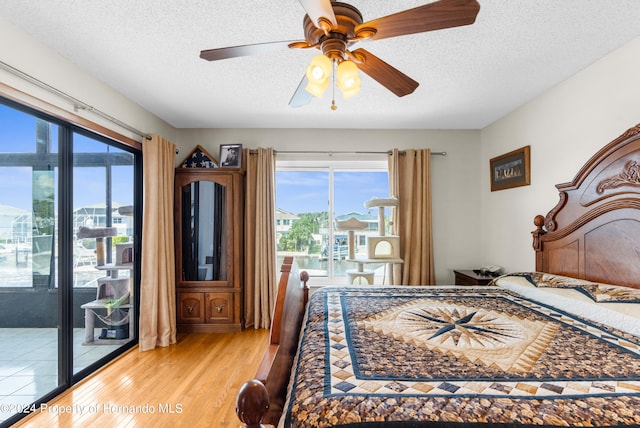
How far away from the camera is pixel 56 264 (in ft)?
7.43

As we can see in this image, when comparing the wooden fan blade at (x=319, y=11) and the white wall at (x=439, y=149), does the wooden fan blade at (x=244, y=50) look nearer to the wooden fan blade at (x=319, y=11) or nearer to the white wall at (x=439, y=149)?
the wooden fan blade at (x=319, y=11)

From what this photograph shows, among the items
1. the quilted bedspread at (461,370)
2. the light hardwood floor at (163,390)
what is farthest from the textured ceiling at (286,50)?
the light hardwood floor at (163,390)

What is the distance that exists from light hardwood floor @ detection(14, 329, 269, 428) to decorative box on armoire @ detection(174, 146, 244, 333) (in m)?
0.40

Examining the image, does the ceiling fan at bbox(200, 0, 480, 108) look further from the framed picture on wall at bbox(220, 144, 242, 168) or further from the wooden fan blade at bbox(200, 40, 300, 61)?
the framed picture on wall at bbox(220, 144, 242, 168)

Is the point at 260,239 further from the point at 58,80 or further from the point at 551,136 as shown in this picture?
the point at 551,136

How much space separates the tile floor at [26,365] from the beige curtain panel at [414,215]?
127 inches

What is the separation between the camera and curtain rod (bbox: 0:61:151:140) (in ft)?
5.90

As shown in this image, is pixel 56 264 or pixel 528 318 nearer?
pixel 528 318

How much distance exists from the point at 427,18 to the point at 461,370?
1.30 metres

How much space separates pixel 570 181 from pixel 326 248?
2.53 metres

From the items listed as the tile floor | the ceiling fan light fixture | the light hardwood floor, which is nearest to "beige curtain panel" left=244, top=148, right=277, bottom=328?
the light hardwood floor

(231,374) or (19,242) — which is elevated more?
(19,242)

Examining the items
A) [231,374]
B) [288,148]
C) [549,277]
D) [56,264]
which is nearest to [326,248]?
[288,148]

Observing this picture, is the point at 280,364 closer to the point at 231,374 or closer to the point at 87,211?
the point at 231,374
